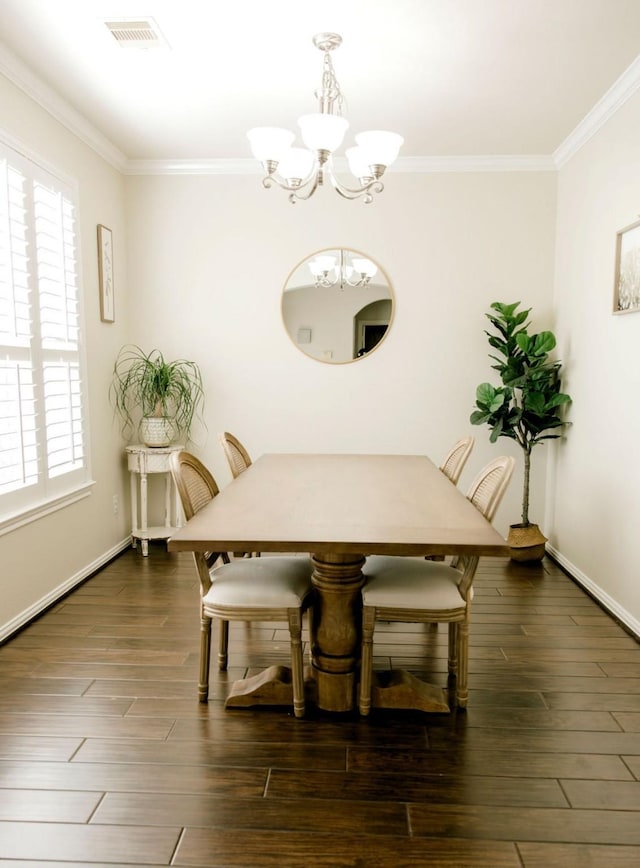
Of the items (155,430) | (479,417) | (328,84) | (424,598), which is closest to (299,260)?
(155,430)

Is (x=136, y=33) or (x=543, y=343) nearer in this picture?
(x=136, y=33)

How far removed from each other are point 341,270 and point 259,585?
2.77 metres

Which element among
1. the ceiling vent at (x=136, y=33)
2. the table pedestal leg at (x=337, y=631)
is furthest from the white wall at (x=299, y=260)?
the table pedestal leg at (x=337, y=631)

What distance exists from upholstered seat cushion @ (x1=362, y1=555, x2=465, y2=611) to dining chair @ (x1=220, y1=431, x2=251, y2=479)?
1.10 meters

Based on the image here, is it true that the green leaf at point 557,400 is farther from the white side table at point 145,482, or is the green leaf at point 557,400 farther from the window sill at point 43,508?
the window sill at point 43,508

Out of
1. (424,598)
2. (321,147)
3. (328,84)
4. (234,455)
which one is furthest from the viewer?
(234,455)

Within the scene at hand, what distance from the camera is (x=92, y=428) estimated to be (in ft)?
13.2

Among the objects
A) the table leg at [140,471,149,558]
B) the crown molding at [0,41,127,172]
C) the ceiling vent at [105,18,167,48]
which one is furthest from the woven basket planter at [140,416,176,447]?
the ceiling vent at [105,18,167,48]

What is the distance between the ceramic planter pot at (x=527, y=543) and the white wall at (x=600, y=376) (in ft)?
0.54

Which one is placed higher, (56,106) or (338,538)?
(56,106)

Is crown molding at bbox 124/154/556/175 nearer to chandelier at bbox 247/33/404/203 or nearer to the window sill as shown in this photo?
chandelier at bbox 247/33/404/203

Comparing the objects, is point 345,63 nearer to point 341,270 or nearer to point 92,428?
point 341,270

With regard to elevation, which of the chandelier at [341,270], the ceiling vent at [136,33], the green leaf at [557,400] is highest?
the ceiling vent at [136,33]

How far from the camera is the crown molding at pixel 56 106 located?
9.76 feet
